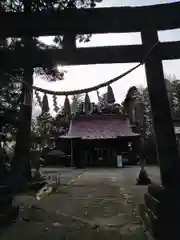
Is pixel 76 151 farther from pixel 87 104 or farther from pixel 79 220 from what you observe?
pixel 79 220

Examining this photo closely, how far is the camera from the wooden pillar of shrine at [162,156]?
382 cm

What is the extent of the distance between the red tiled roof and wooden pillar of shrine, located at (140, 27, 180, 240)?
881 inches

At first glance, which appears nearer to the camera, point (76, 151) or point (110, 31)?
point (110, 31)

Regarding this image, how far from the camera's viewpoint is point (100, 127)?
99.1 feet

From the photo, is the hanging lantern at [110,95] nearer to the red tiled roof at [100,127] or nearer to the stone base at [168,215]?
the stone base at [168,215]

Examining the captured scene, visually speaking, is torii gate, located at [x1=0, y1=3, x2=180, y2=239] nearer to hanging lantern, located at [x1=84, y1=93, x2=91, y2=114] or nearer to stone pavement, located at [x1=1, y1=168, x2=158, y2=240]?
stone pavement, located at [x1=1, y1=168, x2=158, y2=240]

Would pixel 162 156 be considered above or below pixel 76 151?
below

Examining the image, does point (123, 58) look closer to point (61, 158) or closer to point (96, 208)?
point (96, 208)

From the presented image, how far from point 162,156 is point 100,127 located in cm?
2597

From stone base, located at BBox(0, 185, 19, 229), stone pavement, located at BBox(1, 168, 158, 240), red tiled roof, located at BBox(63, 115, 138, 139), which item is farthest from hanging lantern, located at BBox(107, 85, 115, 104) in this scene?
red tiled roof, located at BBox(63, 115, 138, 139)

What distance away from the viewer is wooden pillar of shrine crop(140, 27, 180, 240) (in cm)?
382

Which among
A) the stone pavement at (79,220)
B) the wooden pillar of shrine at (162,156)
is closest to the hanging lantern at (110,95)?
the wooden pillar of shrine at (162,156)

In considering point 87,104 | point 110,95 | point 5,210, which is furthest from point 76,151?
point 5,210

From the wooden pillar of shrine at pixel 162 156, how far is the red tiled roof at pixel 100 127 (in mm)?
22380
